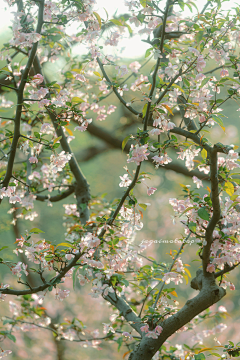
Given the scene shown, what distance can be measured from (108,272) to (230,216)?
52 cm

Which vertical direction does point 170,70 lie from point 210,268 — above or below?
above

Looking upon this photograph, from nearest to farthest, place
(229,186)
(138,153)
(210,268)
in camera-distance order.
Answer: (138,153) < (229,186) < (210,268)

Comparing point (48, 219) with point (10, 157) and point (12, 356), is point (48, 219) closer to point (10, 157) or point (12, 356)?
point (12, 356)

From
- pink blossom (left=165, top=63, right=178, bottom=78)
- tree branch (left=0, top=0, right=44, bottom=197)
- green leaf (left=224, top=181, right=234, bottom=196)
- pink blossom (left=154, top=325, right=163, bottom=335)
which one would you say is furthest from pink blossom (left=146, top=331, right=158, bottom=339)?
pink blossom (left=165, top=63, right=178, bottom=78)

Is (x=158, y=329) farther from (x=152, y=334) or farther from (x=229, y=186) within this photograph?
(x=229, y=186)

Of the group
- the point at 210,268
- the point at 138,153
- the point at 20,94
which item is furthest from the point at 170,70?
the point at 210,268

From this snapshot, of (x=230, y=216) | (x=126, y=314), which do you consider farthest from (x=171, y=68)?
(x=126, y=314)

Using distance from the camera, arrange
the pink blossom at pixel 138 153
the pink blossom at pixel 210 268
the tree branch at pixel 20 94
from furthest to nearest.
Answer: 1. the pink blossom at pixel 210 268
2. the tree branch at pixel 20 94
3. the pink blossom at pixel 138 153

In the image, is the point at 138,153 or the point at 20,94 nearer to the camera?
the point at 138,153

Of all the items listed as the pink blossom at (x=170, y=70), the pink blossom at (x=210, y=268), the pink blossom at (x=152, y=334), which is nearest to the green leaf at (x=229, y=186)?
the pink blossom at (x=210, y=268)

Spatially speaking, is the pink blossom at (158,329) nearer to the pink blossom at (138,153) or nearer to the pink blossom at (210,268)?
the pink blossom at (210,268)

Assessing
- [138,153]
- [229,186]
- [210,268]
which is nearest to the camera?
[138,153]

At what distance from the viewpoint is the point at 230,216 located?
3.75 feet

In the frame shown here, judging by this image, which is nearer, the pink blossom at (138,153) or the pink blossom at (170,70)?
the pink blossom at (138,153)
